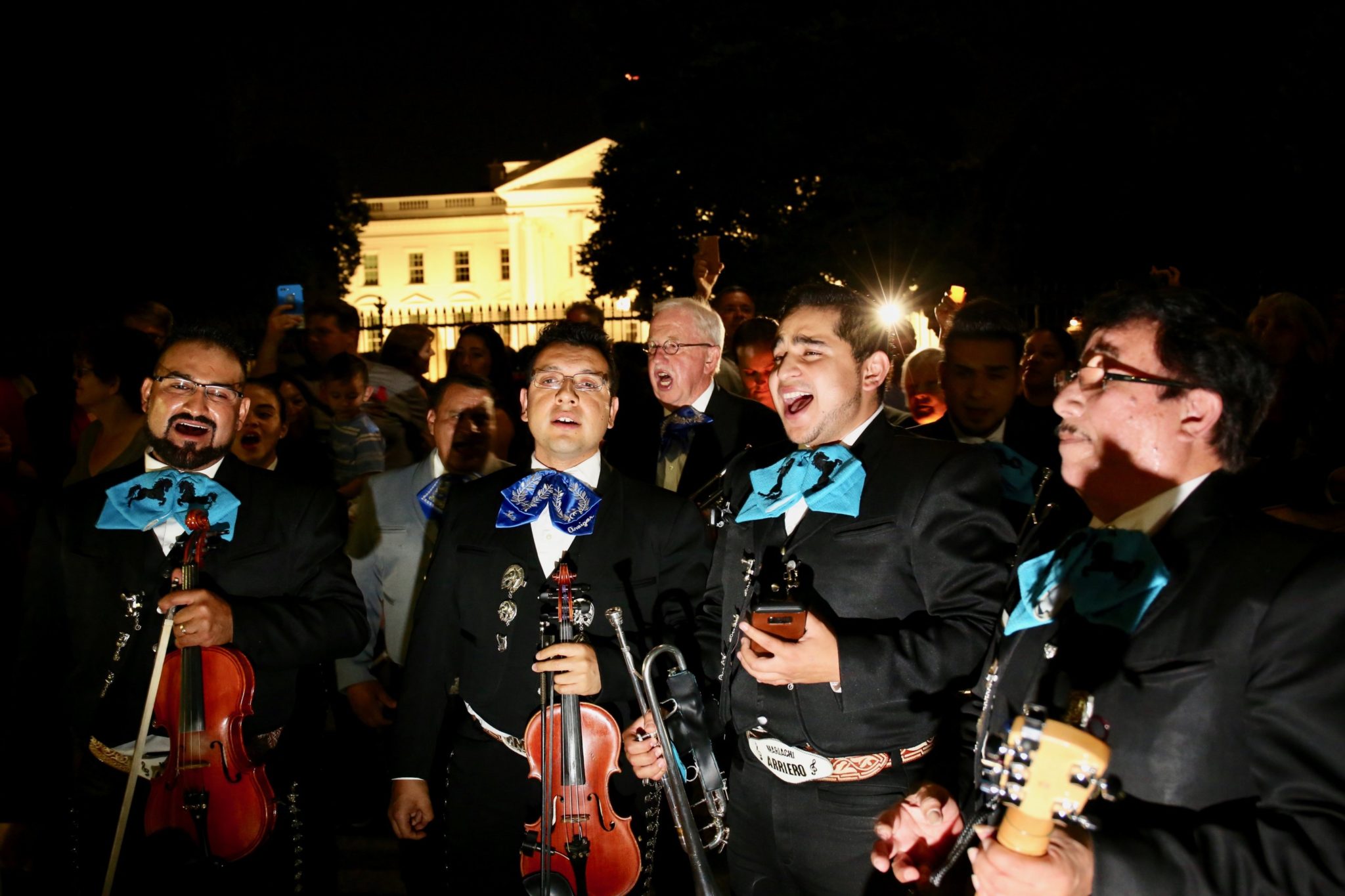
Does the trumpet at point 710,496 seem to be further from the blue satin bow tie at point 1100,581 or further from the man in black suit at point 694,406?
the blue satin bow tie at point 1100,581

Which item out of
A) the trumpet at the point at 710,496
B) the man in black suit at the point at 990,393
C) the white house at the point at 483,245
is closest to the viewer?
the trumpet at the point at 710,496

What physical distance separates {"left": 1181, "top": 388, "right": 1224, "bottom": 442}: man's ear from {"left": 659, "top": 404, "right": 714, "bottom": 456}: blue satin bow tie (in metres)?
3.26

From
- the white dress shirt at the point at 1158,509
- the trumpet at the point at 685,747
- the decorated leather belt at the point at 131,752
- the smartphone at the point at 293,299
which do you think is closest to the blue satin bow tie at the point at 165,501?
the decorated leather belt at the point at 131,752

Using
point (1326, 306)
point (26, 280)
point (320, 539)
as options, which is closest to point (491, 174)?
point (26, 280)

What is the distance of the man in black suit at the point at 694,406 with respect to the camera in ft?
18.2

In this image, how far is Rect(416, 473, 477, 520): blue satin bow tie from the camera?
5.14m

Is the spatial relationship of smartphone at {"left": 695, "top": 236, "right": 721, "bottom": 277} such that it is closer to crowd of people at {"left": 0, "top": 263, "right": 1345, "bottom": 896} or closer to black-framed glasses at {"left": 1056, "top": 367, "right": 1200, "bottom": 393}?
crowd of people at {"left": 0, "top": 263, "right": 1345, "bottom": 896}

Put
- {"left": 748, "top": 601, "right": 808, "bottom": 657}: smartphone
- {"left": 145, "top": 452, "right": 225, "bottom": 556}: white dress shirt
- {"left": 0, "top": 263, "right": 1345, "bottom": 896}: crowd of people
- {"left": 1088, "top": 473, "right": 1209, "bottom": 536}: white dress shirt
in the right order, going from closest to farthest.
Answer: {"left": 0, "top": 263, "right": 1345, "bottom": 896}: crowd of people → {"left": 1088, "top": 473, "right": 1209, "bottom": 536}: white dress shirt → {"left": 748, "top": 601, "right": 808, "bottom": 657}: smartphone → {"left": 145, "top": 452, "right": 225, "bottom": 556}: white dress shirt

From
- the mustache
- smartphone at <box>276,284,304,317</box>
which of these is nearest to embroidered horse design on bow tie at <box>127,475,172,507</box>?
the mustache

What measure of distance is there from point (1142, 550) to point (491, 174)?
75891mm

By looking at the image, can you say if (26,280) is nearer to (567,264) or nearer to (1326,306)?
(1326,306)

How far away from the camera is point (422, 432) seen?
26.4 feet

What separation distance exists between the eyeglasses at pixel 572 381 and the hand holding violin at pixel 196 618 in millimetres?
1418

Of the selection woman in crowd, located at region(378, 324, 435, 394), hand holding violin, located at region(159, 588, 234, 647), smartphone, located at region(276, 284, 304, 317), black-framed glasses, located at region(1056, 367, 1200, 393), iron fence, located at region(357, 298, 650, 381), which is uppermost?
iron fence, located at region(357, 298, 650, 381)
